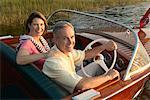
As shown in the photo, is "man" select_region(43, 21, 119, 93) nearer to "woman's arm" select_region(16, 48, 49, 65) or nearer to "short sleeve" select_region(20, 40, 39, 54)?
"woman's arm" select_region(16, 48, 49, 65)

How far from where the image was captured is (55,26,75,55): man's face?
2.99 meters

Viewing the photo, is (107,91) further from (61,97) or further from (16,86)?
(16,86)

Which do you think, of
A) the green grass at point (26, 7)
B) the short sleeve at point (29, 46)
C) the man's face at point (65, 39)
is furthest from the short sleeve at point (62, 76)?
the green grass at point (26, 7)

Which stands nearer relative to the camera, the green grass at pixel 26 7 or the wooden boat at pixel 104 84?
the wooden boat at pixel 104 84

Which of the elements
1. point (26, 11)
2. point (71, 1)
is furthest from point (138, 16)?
point (26, 11)

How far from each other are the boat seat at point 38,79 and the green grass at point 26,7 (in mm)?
6642

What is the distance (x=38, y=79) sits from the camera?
10.6ft

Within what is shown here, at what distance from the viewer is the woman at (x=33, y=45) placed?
343 centimetres

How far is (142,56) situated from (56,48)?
1.40 metres

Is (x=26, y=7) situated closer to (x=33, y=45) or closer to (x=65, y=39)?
(x=33, y=45)

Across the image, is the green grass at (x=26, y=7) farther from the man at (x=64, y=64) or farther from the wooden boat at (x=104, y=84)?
the man at (x=64, y=64)

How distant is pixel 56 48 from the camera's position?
3078mm

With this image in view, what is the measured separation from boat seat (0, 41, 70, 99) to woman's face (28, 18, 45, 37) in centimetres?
34

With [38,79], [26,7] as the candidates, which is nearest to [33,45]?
[38,79]
